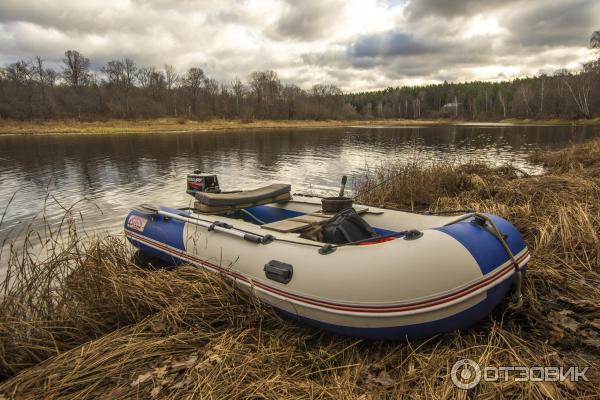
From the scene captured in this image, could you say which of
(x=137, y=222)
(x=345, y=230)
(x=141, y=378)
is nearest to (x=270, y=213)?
(x=137, y=222)

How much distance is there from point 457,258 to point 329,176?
11005 millimetres

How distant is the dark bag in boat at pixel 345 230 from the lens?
11.7 ft

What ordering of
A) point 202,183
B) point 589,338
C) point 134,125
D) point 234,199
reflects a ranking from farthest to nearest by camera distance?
point 134,125, point 202,183, point 234,199, point 589,338

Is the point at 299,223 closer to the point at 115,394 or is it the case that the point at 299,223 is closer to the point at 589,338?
the point at 115,394

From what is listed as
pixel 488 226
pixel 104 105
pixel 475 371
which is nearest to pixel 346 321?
pixel 475 371

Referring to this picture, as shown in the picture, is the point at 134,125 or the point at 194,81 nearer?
the point at 134,125

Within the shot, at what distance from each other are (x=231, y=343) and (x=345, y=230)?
148 centimetres

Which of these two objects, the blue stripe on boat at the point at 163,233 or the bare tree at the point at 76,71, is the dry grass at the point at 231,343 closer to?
the blue stripe on boat at the point at 163,233

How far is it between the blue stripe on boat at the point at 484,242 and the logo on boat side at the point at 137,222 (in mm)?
3780

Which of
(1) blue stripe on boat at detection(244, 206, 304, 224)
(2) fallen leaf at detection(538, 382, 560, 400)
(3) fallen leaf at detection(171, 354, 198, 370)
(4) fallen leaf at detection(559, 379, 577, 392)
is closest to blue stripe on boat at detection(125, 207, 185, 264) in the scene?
(1) blue stripe on boat at detection(244, 206, 304, 224)

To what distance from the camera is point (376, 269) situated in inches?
109

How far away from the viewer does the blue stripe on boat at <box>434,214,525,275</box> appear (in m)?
2.72
